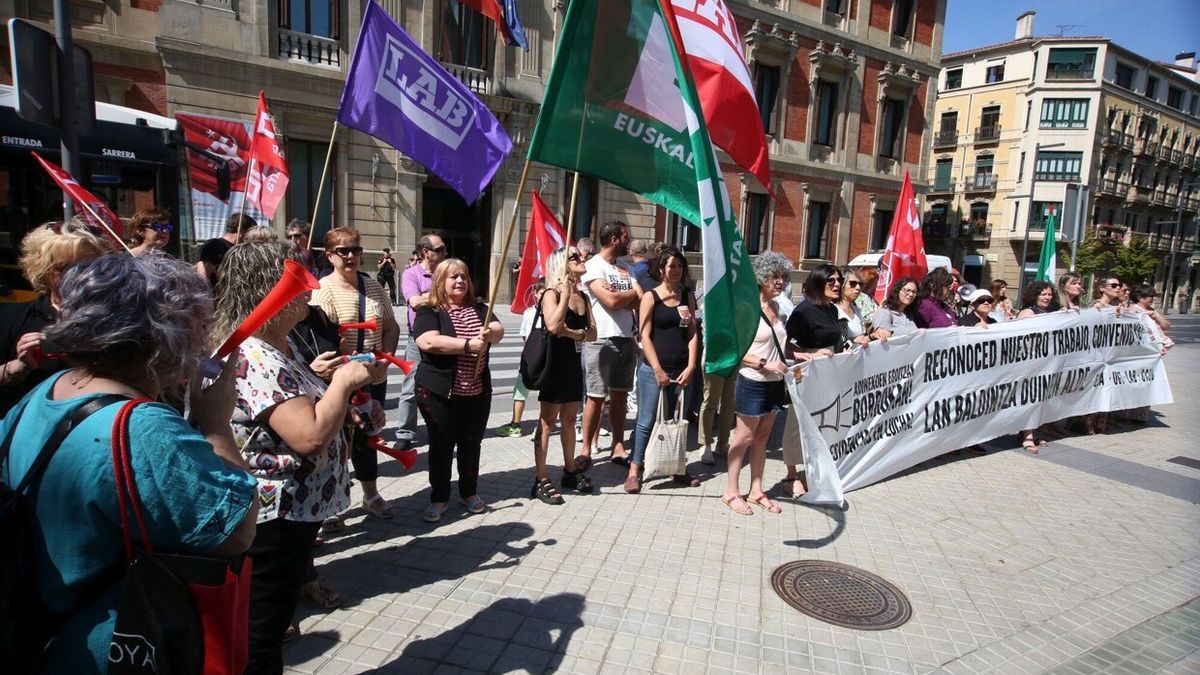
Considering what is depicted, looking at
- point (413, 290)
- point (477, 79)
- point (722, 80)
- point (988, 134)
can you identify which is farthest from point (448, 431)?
point (988, 134)

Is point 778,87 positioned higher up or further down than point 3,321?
higher up

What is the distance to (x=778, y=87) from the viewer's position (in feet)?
84.8

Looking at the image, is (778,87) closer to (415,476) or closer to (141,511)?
(415,476)

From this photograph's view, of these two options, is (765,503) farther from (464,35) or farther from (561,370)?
(464,35)

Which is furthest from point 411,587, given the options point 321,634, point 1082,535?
point 1082,535

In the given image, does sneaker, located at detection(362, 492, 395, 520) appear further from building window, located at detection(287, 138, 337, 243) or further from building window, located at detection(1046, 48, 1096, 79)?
building window, located at detection(1046, 48, 1096, 79)

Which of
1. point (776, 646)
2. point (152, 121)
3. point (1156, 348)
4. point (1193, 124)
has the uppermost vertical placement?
point (1193, 124)

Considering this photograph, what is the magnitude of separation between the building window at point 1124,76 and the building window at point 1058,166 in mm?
6903

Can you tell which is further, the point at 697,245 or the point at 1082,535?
the point at 697,245

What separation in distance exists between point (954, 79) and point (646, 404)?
5867 centimetres

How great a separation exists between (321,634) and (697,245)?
77.0 feet

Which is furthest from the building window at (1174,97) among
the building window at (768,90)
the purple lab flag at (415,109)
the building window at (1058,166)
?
the purple lab flag at (415,109)

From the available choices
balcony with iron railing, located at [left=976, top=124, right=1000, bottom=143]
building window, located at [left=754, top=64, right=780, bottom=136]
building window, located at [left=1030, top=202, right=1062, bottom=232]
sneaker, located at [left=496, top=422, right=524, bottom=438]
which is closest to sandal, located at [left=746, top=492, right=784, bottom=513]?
sneaker, located at [left=496, top=422, right=524, bottom=438]

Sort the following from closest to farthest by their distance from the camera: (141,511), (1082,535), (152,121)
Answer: (141,511) < (1082,535) < (152,121)
